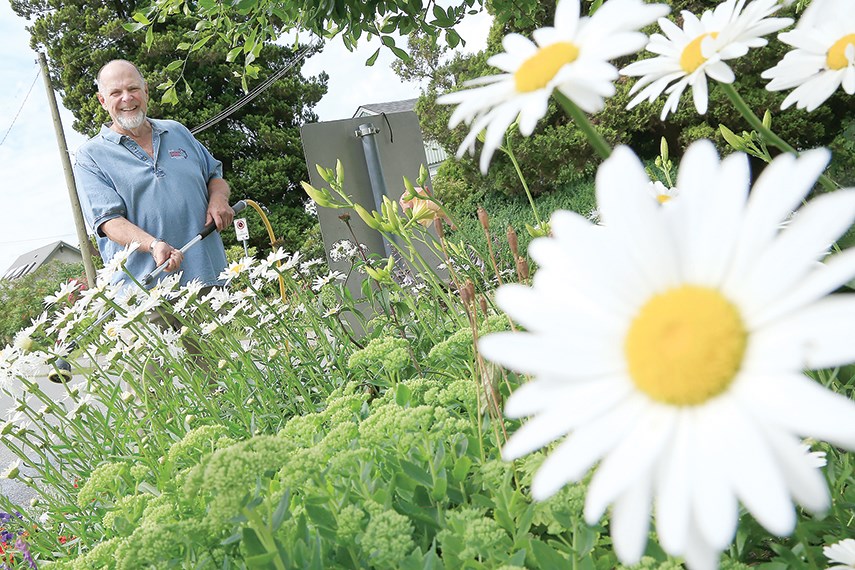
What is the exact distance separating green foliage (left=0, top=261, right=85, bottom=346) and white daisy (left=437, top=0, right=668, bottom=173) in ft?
68.7

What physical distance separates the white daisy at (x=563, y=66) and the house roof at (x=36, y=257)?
3825cm

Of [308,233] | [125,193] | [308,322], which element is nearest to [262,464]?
[308,322]

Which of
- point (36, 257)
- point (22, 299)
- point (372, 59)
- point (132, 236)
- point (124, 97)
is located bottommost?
point (22, 299)

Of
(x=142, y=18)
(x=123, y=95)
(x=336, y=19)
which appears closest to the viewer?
(x=336, y=19)

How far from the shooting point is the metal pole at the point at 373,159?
3.95 meters

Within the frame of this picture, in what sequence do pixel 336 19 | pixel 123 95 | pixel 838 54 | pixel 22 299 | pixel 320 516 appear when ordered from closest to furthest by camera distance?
1. pixel 838 54
2. pixel 320 516
3. pixel 336 19
4. pixel 123 95
5. pixel 22 299

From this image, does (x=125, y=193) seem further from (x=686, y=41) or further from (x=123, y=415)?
(x=686, y=41)

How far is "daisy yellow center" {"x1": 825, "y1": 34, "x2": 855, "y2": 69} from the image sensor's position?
624mm

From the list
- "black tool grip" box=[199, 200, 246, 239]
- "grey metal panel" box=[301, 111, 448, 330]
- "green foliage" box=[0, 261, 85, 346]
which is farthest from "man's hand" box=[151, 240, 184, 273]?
"green foliage" box=[0, 261, 85, 346]

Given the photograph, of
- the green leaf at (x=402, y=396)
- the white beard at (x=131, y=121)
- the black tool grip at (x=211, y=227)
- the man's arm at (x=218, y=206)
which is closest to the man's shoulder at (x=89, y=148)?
the white beard at (x=131, y=121)

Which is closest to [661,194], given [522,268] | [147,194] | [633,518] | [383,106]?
[522,268]

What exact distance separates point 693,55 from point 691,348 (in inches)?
17.6

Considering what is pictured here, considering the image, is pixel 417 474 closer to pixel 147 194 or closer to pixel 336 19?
pixel 336 19

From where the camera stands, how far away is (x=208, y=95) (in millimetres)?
15414
